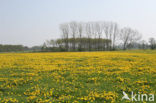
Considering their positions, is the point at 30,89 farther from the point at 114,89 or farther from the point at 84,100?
the point at 114,89

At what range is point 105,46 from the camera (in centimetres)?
8825

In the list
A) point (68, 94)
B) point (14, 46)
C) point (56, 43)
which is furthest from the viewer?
point (14, 46)

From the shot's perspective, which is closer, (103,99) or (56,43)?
(103,99)

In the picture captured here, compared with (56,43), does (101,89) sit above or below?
below

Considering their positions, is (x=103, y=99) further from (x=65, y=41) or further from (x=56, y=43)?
(x=56, y=43)

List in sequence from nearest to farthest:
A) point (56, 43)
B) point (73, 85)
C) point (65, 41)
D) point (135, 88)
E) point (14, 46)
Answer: point (135, 88), point (73, 85), point (65, 41), point (56, 43), point (14, 46)

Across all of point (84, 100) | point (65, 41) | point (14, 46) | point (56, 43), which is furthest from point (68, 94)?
point (14, 46)

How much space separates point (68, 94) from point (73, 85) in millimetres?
1568

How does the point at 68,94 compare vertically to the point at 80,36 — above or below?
below

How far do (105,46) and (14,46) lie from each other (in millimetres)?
63228

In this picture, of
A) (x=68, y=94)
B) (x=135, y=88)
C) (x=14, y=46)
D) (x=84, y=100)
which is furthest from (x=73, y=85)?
(x=14, y=46)

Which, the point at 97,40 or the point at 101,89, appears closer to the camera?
the point at 101,89

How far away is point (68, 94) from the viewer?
7488 millimetres

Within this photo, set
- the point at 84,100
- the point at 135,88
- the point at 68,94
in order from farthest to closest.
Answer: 1. the point at 135,88
2. the point at 68,94
3. the point at 84,100
